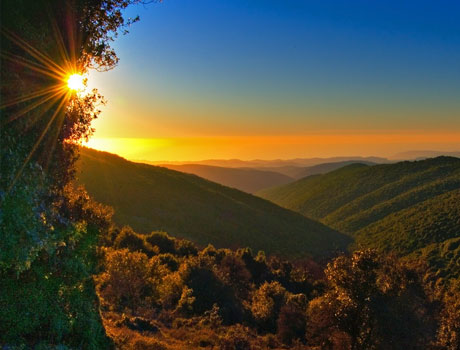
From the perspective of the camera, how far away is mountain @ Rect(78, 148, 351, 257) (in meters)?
89.8

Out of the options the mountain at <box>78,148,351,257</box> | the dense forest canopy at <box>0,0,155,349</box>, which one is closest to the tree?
the dense forest canopy at <box>0,0,155,349</box>

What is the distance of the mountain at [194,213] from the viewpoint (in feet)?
295

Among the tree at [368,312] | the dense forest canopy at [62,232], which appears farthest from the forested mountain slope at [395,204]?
the dense forest canopy at [62,232]

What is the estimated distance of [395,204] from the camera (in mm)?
124312

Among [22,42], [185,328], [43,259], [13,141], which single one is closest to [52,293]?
[43,259]

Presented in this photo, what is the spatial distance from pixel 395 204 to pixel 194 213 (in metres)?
74.5

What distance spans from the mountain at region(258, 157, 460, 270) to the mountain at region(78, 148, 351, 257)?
13942 mm

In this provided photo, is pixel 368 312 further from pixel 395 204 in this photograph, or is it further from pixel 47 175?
pixel 395 204

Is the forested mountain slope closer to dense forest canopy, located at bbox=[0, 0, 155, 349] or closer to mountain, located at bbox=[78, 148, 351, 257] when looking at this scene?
mountain, located at bbox=[78, 148, 351, 257]

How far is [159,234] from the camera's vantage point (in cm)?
6400

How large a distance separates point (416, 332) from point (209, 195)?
104 metres

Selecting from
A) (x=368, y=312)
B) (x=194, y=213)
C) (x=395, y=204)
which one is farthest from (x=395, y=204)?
(x=368, y=312)

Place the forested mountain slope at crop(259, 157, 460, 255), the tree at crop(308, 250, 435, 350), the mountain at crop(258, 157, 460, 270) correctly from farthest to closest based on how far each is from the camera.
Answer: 1. the forested mountain slope at crop(259, 157, 460, 255)
2. the mountain at crop(258, 157, 460, 270)
3. the tree at crop(308, 250, 435, 350)

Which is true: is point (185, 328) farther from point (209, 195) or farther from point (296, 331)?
point (209, 195)
